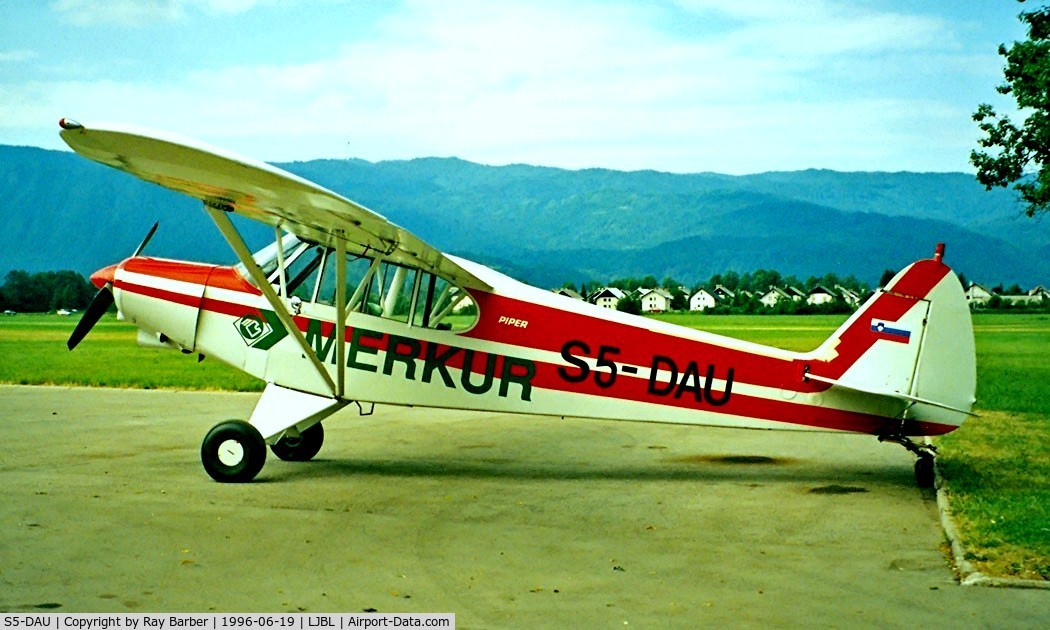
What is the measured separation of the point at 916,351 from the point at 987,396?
12.9 m

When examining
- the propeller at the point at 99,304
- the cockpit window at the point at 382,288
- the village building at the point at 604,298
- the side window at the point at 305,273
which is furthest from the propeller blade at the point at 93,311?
the village building at the point at 604,298

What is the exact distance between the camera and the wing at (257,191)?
679 cm

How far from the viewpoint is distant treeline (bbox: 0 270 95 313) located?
49.3 metres

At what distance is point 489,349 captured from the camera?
33.5ft

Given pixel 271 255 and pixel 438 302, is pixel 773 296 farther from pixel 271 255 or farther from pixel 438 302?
pixel 271 255

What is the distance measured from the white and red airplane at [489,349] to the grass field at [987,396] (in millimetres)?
1179

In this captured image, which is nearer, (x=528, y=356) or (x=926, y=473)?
(x=926, y=473)

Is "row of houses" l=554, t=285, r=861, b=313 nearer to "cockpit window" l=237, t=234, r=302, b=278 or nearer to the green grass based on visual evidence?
the green grass

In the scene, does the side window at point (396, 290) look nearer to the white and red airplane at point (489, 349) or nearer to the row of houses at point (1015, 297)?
the white and red airplane at point (489, 349)

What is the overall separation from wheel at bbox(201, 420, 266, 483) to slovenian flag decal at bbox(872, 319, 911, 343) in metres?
6.10

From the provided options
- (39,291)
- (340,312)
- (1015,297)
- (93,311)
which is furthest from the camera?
(1015,297)

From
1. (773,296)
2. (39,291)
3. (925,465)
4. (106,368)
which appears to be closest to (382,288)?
(925,465)

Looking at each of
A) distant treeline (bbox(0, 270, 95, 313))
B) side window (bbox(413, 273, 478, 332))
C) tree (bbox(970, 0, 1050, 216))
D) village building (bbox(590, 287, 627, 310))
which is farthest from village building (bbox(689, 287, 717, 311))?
side window (bbox(413, 273, 478, 332))

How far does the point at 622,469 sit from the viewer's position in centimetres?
1116
